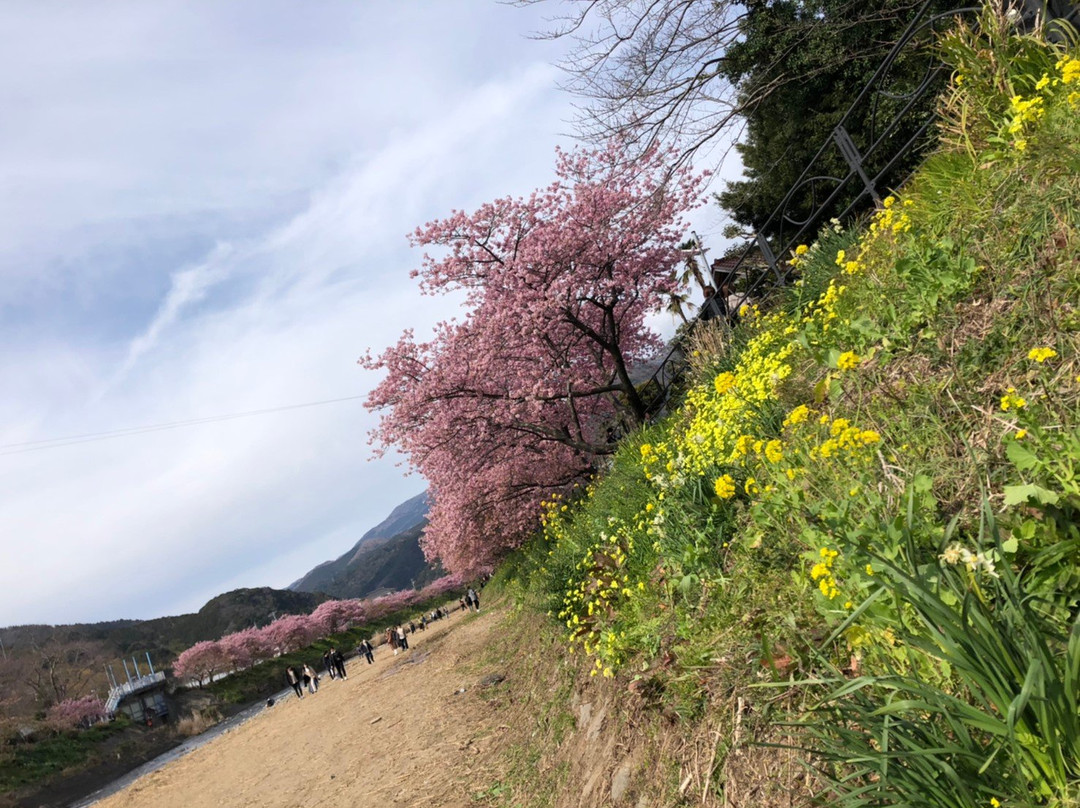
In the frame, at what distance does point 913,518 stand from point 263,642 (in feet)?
235

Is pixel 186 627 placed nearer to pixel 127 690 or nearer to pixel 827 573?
pixel 127 690

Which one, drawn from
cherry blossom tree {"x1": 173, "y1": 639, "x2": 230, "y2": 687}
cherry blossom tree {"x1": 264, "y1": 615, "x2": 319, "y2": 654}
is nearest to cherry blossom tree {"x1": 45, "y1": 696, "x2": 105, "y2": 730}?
cherry blossom tree {"x1": 173, "y1": 639, "x2": 230, "y2": 687}

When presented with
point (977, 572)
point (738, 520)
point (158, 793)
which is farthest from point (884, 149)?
point (158, 793)

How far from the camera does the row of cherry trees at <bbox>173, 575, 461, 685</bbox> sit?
197 feet

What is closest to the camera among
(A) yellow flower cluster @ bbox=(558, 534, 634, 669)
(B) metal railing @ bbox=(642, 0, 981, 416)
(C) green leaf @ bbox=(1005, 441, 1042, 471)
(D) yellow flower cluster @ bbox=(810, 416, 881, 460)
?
(C) green leaf @ bbox=(1005, 441, 1042, 471)

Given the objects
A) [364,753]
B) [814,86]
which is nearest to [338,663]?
[364,753]

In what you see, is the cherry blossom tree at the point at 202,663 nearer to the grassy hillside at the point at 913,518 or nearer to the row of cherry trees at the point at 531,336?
the row of cherry trees at the point at 531,336

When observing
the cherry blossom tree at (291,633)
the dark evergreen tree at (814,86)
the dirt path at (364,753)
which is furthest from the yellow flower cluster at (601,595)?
the cherry blossom tree at (291,633)

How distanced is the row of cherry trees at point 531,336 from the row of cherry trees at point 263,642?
122 ft

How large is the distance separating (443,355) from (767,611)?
484 inches

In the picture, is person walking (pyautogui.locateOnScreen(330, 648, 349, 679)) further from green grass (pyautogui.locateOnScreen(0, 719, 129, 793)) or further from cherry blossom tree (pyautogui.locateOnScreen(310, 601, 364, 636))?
cherry blossom tree (pyautogui.locateOnScreen(310, 601, 364, 636))

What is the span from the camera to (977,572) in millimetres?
1825

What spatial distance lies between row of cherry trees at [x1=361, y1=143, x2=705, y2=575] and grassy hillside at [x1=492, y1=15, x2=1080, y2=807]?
23.5ft

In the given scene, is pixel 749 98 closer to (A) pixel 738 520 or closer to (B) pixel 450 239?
(B) pixel 450 239
